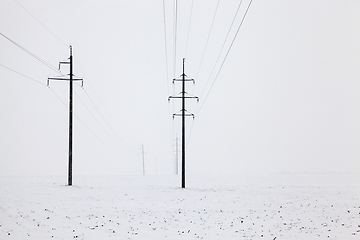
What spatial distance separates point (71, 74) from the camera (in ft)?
116

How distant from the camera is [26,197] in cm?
2534

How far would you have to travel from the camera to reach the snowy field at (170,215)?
1680 cm

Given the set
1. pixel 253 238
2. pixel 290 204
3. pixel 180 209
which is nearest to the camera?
pixel 253 238

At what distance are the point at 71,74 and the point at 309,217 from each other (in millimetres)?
25194

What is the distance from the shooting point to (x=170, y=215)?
21188 millimetres

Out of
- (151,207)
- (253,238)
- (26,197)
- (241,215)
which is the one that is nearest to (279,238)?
(253,238)

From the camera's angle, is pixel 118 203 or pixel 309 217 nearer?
pixel 309 217

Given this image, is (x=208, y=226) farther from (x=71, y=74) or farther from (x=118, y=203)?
(x=71, y=74)

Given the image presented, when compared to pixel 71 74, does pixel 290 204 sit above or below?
below

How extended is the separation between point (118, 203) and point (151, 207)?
2.52 m

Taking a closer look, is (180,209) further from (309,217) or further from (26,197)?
(26,197)

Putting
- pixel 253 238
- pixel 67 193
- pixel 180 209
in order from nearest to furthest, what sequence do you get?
pixel 253 238 < pixel 180 209 < pixel 67 193

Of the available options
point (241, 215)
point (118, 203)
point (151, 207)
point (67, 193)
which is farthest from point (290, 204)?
point (67, 193)

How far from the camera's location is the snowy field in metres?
16.8
